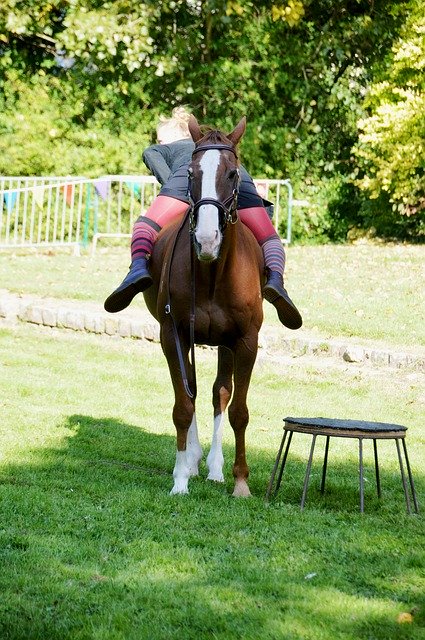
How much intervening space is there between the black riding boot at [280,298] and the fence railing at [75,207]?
42.2 feet

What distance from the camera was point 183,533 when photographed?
18.8 feet

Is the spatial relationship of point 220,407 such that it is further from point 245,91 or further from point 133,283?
point 245,91

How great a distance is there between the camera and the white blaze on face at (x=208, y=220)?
5.93m

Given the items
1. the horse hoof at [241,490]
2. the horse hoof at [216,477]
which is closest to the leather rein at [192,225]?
the horse hoof at [216,477]

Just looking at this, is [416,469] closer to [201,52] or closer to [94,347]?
[94,347]

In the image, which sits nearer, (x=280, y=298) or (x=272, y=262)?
(x=280, y=298)

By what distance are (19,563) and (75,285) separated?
442 inches

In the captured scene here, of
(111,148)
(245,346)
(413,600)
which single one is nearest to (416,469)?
(245,346)

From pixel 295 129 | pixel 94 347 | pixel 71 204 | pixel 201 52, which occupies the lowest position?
pixel 94 347

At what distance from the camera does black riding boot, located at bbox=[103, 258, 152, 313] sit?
7.15 metres

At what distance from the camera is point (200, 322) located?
22.1ft

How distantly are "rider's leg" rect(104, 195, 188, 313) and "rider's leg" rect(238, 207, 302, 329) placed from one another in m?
0.61

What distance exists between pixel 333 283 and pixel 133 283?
901 centimetres

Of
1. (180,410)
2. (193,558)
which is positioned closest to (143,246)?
(180,410)
